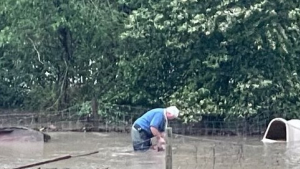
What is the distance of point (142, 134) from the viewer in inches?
588

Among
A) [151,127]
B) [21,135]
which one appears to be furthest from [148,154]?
[21,135]

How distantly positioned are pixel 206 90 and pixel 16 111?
294 inches

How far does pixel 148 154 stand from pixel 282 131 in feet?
18.7

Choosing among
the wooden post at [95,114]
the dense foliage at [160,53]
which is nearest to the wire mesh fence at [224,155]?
the dense foliage at [160,53]

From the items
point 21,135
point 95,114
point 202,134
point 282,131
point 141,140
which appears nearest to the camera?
point 141,140

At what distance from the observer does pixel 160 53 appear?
22234 mm

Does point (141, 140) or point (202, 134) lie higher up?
point (202, 134)

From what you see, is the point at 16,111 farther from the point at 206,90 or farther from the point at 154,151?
the point at 154,151

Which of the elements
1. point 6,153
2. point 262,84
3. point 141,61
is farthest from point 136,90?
point 6,153

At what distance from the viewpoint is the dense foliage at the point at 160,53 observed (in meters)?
20.3

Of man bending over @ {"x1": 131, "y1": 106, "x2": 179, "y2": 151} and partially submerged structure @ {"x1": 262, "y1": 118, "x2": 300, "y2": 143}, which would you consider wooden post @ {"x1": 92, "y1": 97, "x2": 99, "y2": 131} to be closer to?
partially submerged structure @ {"x1": 262, "y1": 118, "x2": 300, "y2": 143}

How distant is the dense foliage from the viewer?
20.3 metres

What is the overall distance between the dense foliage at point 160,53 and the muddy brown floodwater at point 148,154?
5.29 ft

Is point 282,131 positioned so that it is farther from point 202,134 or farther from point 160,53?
point 160,53
